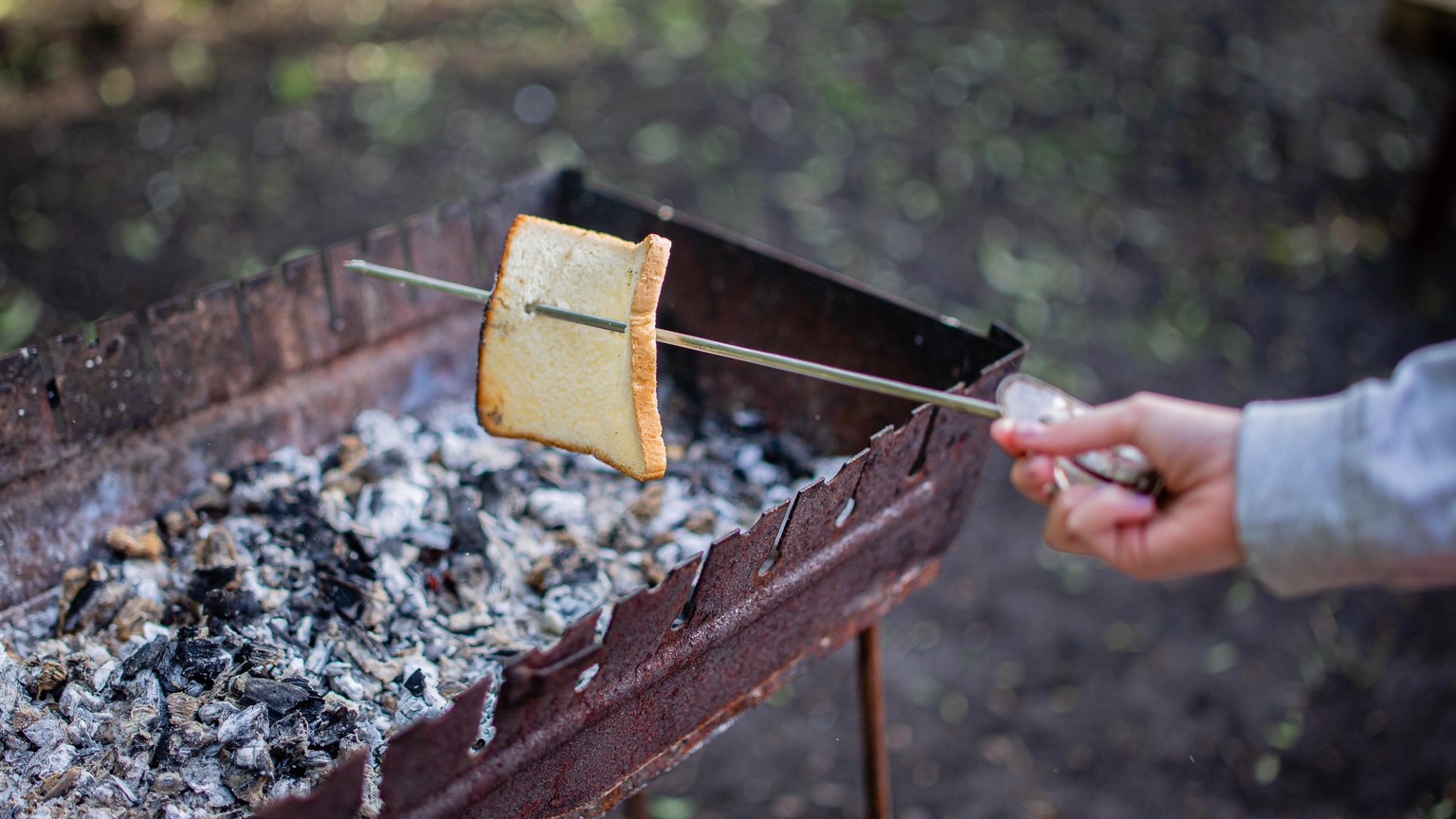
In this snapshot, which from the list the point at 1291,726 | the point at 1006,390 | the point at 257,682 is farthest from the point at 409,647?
the point at 1291,726

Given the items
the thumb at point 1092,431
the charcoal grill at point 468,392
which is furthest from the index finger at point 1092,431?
the charcoal grill at point 468,392

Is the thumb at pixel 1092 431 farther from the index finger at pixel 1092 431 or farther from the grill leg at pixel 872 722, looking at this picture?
the grill leg at pixel 872 722

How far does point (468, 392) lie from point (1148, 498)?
1718 millimetres

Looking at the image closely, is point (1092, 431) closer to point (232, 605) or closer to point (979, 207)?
point (232, 605)

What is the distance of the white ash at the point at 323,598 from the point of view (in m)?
1.65

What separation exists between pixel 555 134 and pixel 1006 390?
416cm

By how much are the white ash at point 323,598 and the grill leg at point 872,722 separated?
377 millimetres

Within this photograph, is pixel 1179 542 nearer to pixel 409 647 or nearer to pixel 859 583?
pixel 859 583

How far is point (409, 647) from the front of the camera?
1.94m

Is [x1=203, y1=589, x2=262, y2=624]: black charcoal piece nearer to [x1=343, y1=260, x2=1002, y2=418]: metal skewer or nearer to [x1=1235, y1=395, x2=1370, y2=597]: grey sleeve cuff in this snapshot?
[x1=343, y1=260, x2=1002, y2=418]: metal skewer

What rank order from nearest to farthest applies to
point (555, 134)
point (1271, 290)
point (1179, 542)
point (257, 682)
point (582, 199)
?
point (1179, 542)
point (257, 682)
point (582, 199)
point (1271, 290)
point (555, 134)

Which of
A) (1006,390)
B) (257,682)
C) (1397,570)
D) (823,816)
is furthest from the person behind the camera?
(823,816)

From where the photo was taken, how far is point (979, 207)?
550 centimetres

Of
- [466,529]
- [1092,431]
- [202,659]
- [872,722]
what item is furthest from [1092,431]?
[202,659]
